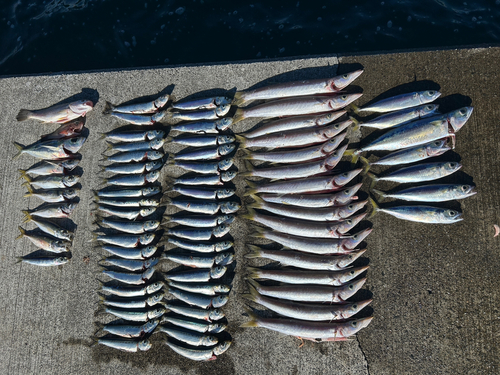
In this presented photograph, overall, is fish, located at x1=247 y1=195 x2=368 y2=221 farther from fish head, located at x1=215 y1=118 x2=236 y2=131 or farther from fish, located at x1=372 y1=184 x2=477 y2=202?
fish head, located at x1=215 y1=118 x2=236 y2=131

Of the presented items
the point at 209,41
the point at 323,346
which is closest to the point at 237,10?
the point at 209,41

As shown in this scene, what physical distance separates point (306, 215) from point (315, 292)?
3.84ft

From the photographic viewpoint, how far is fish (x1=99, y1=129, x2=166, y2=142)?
5.21 m

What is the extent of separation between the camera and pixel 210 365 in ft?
15.6

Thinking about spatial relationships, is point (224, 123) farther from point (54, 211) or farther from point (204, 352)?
point (204, 352)

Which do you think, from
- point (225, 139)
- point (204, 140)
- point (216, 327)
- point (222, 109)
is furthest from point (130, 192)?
point (216, 327)

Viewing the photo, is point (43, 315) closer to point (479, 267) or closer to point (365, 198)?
point (365, 198)

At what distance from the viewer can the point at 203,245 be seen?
487cm

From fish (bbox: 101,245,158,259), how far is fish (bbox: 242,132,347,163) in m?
2.36

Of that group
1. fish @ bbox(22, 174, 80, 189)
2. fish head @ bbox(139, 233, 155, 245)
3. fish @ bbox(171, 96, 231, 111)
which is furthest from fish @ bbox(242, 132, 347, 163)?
fish @ bbox(22, 174, 80, 189)

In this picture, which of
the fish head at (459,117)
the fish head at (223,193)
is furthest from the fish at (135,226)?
the fish head at (459,117)

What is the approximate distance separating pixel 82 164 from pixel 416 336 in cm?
628

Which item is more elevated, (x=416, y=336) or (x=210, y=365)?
(x=416, y=336)

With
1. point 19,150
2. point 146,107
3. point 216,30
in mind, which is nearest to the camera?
point 146,107
